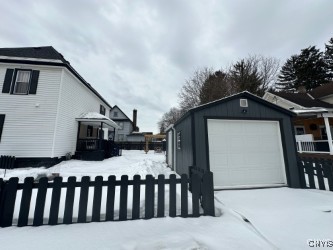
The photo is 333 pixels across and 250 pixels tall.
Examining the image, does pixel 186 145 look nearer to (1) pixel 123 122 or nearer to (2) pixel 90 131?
(2) pixel 90 131

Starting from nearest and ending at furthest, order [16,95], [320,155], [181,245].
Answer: [181,245] → [16,95] → [320,155]

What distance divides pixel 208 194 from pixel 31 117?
37.8 feet

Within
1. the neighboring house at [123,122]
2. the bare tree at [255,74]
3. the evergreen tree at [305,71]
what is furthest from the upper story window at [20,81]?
the evergreen tree at [305,71]

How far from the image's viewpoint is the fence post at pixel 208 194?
3.31m

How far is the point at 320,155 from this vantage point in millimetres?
11352

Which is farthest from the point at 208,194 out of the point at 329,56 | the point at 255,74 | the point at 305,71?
the point at 329,56

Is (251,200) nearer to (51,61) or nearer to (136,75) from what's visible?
(51,61)

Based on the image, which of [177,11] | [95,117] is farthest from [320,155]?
[95,117]

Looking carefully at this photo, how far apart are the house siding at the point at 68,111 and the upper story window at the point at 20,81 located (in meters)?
1.65

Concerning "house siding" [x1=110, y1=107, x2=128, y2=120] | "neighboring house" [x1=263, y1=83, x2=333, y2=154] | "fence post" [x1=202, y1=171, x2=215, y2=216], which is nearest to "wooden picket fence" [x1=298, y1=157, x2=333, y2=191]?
"fence post" [x1=202, y1=171, x2=215, y2=216]

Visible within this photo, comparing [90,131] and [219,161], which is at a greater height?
[90,131]

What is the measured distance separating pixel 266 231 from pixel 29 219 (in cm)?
431

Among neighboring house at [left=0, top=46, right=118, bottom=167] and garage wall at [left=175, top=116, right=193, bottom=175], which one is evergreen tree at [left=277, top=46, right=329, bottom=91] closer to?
garage wall at [left=175, top=116, right=193, bottom=175]

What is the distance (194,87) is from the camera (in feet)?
79.2
